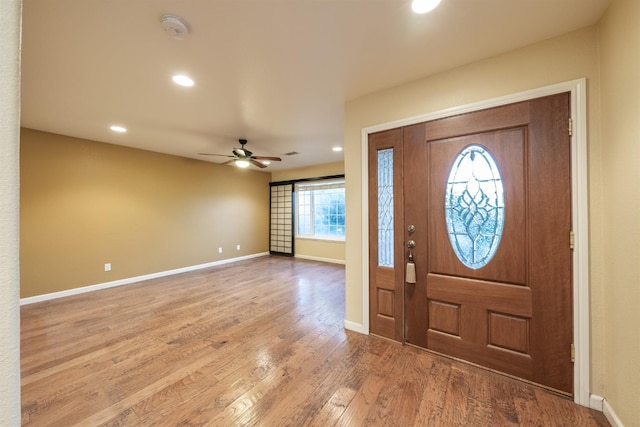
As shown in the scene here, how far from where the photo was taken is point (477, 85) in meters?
2.01

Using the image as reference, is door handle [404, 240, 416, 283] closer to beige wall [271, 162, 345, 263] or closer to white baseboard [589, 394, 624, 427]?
white baseboard [589, 394, 624, 427]

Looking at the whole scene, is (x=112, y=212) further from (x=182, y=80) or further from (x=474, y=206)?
(x=474, y=206)

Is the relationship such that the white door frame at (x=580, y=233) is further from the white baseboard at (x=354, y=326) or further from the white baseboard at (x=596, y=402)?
the white baseboard at (x=354, y=326)

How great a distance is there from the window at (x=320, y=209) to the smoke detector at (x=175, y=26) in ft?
14.9

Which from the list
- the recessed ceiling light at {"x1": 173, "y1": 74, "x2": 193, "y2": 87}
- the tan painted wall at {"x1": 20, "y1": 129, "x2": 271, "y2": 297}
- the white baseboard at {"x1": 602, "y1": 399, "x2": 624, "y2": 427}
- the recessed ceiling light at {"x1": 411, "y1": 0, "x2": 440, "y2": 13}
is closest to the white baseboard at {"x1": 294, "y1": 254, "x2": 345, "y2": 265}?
the tan painted wall at {"x1": 20, "y1": 129, "x2": 271, "y2": 297}

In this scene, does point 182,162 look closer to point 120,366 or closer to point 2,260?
point 120,366

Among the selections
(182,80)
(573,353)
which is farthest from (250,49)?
(573,353)

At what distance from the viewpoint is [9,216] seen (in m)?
0.52

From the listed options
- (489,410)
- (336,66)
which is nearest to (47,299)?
(336,66)

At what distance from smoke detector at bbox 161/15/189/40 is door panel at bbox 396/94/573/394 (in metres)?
1.89

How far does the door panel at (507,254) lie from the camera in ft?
5.71

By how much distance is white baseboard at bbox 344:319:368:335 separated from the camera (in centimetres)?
260

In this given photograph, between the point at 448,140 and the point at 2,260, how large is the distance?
2466 millimetres

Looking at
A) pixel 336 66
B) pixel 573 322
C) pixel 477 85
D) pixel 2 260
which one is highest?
pixel 336 66
